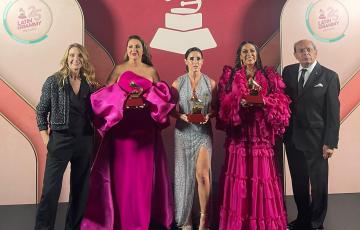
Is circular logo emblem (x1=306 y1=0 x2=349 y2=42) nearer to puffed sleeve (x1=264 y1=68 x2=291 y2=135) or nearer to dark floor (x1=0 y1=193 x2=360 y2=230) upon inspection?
puffed sleeve (x1=264 y1=68 x2=291 y2=135)

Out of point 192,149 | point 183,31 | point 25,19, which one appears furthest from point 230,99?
point 25,19

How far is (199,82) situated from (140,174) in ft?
3.18

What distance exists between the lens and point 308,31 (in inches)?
152

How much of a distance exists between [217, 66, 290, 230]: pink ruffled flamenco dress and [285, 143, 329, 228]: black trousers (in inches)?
23.2

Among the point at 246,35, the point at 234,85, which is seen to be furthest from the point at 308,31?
the point at 234,85

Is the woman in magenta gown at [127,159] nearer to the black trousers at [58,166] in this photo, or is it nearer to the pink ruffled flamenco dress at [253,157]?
the black trousers at [58,166]

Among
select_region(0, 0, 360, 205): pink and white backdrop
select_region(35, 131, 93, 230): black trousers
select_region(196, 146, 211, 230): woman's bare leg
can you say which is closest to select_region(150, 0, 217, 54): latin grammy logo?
select_region(0, 0, 360, 205): pink and white backdrop

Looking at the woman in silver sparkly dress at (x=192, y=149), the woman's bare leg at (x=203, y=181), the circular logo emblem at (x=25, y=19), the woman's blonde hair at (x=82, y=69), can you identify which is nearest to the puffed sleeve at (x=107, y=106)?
the woman's blonde hair at (x=82, y=69)

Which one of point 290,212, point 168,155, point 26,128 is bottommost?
point 290,212

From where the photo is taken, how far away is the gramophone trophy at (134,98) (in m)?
3.06

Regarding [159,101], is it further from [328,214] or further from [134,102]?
[328,214]

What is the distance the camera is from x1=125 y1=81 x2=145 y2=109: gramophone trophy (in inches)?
120

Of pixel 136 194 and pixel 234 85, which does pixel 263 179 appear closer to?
pixel 234 85

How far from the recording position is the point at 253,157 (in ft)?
9.95
